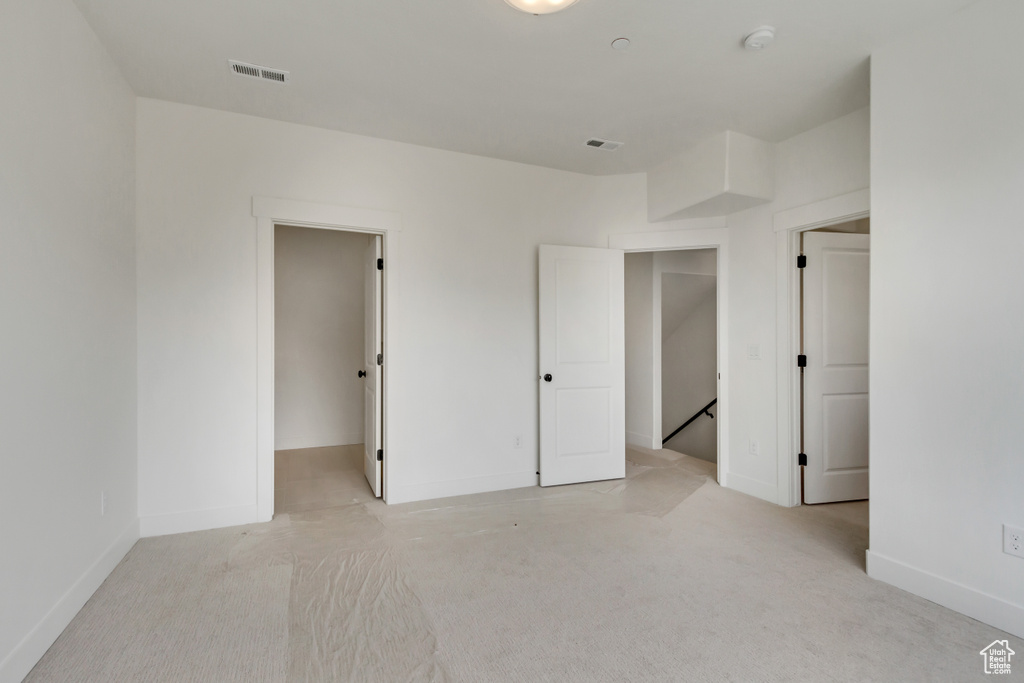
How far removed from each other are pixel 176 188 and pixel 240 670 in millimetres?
2757

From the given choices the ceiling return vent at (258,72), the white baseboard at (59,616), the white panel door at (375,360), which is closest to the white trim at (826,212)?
the white panel door at (375,360)

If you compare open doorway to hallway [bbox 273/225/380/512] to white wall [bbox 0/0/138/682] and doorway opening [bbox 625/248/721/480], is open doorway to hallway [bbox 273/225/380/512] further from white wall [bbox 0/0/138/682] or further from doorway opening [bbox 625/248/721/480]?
doorway opening [bbox 625/248/721/480]

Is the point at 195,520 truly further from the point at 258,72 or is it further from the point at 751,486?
the point at 751,486

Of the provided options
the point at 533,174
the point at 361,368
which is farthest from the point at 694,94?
the point at 361,368

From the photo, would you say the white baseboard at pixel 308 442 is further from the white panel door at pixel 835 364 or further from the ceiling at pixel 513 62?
the white panel door at pixel 835 364

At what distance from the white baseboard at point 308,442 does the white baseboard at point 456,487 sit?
226cm

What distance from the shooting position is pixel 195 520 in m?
3.15

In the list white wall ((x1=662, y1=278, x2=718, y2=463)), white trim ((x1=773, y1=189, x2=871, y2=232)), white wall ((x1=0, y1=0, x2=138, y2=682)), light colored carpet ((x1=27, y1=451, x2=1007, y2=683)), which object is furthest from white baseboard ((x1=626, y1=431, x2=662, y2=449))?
white wall ((x1=0, y1=0, x2=138, y2=682))

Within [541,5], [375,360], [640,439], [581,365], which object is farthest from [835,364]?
[375,360]

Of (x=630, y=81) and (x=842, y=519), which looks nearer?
(x=630, y=81)

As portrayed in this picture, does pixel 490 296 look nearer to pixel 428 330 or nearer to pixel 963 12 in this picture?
pixel 428 330

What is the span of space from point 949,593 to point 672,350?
439cm

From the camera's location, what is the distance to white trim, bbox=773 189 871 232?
10.3 ft

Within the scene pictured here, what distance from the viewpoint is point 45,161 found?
6.56 feet
